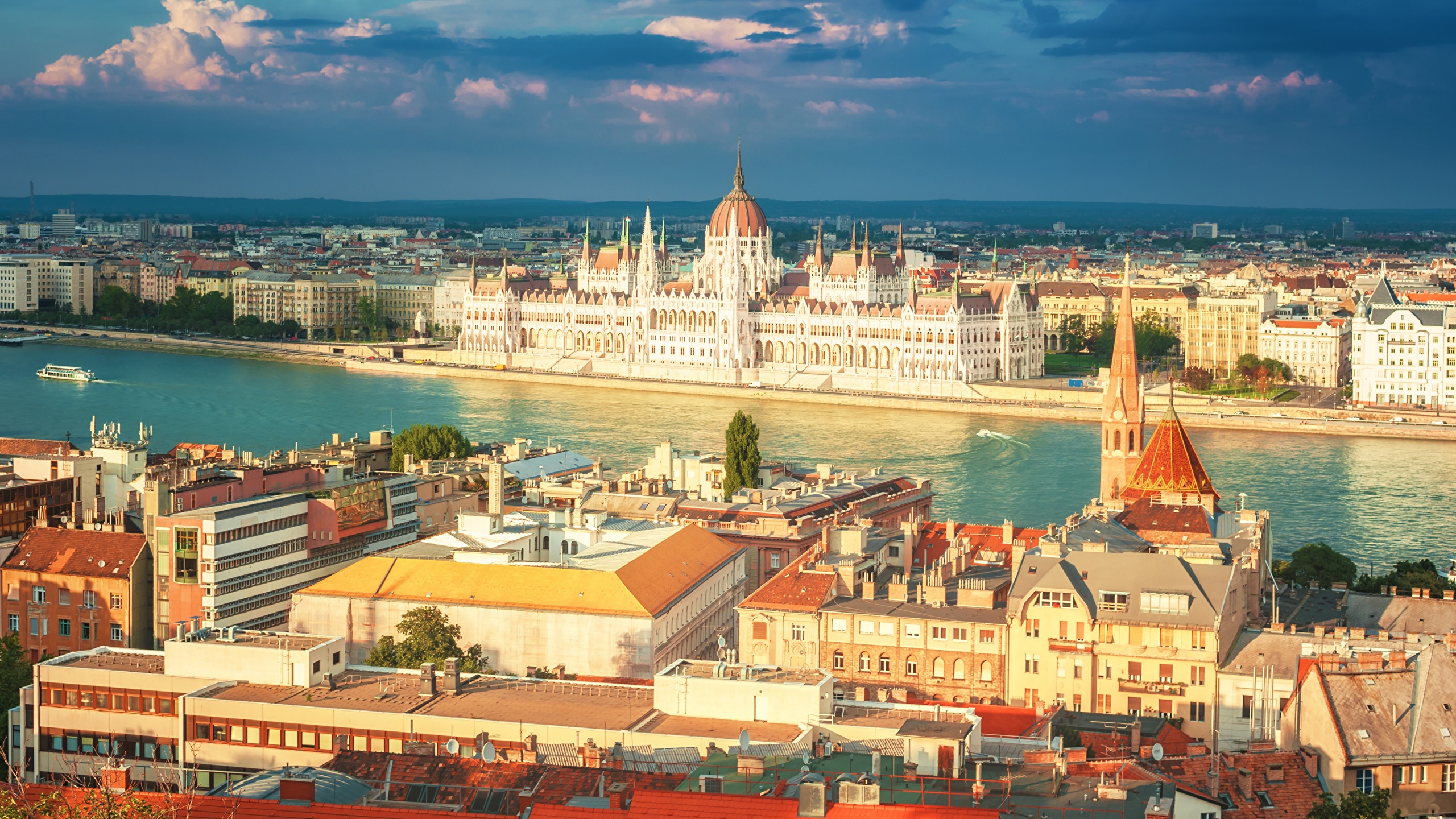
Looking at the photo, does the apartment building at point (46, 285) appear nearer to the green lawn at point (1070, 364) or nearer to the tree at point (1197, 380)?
the green lawn at point (1070, 364)

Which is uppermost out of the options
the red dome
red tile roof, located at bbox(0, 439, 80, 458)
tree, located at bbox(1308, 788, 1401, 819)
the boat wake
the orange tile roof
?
the red dome

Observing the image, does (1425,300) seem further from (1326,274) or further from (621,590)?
(621,590)

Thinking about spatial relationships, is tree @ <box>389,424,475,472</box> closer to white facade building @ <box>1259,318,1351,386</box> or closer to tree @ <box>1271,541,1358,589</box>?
tree @ <box>1271,541,1358,589</box>

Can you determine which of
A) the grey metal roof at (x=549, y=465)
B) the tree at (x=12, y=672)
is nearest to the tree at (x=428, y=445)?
the grey metal roof at (x=549, y=465)

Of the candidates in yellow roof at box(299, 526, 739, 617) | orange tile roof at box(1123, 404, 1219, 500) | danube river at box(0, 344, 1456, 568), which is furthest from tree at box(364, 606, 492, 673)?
danube river at box(0, 344, 1456, 568)

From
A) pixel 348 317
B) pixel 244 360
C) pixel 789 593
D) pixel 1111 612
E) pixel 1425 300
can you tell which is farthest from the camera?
pixel 348 317

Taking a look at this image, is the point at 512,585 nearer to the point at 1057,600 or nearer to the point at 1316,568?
the point at 1057,600

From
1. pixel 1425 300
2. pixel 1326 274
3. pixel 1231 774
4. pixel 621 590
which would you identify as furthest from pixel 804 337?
pixel 1231 774
